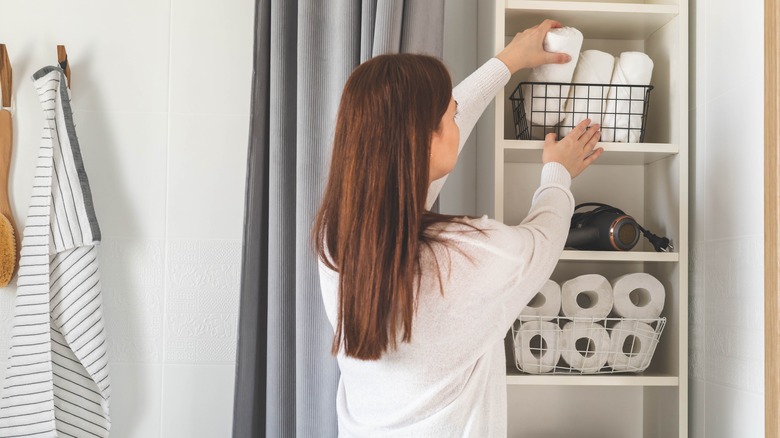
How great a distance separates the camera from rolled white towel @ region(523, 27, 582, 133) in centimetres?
133

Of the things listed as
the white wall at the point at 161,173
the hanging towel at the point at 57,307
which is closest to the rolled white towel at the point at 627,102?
the white wall at the point at 161,173

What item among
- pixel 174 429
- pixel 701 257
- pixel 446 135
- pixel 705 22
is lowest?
pixel 174 429

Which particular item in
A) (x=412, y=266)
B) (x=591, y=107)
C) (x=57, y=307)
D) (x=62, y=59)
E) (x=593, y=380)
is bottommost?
(x=593, y=380)

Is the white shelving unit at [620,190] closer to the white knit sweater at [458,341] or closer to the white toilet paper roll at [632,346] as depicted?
the white toilet paper roll at [632,346]

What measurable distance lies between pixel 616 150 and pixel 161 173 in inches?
37.3

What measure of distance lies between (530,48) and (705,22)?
13.4 inches

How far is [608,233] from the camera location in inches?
53.3

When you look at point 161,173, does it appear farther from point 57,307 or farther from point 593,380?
point 593,380

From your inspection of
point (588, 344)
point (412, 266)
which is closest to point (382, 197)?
point (412, 266)

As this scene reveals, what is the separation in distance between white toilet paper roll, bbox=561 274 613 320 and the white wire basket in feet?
0.06

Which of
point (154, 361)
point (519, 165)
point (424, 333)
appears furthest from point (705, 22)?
point (154, 361)

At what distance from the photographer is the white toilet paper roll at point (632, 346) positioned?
1.36 m

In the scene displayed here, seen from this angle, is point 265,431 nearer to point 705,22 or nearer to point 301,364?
point 301,364

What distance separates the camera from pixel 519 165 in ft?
5.17
